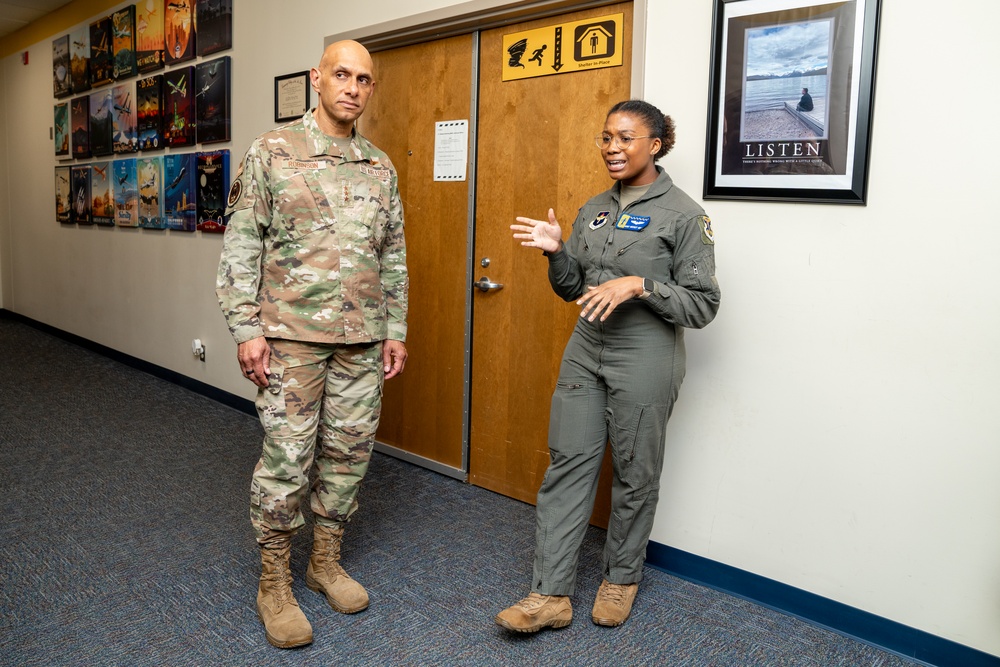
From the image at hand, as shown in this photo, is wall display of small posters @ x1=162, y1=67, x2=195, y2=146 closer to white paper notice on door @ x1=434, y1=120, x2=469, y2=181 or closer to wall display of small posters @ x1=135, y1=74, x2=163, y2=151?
wall display of small posters @ x1=135, y1=74, x2=163, y2=151

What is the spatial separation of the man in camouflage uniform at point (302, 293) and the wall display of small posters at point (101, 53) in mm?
4391

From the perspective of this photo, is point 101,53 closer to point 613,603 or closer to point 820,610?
point 613,603

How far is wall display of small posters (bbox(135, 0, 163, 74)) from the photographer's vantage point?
5031mm

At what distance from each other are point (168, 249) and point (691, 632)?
13.9 feet

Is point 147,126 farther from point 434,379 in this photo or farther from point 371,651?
point 371,651

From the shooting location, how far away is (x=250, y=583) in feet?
8.02

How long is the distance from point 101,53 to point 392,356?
4.80 meters

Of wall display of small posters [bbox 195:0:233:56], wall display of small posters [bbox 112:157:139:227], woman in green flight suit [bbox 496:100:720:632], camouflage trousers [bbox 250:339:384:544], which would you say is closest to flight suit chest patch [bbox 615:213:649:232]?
woman in green flight suit [bbox 496:100:720:632]

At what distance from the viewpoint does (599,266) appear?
2.20 m

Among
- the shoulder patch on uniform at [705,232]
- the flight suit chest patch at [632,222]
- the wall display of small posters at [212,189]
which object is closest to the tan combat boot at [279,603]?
the flight suit chest patch at [632,222]

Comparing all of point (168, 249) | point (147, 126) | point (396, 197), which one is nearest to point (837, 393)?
point (396, 197)

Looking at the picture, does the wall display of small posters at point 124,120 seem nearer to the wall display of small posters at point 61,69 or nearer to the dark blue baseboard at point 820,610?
the wall display of small posters at point 61,69

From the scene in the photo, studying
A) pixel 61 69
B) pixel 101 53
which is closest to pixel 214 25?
pixel 101 53

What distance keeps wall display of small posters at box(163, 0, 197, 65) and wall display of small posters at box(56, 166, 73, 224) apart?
2.14 m
